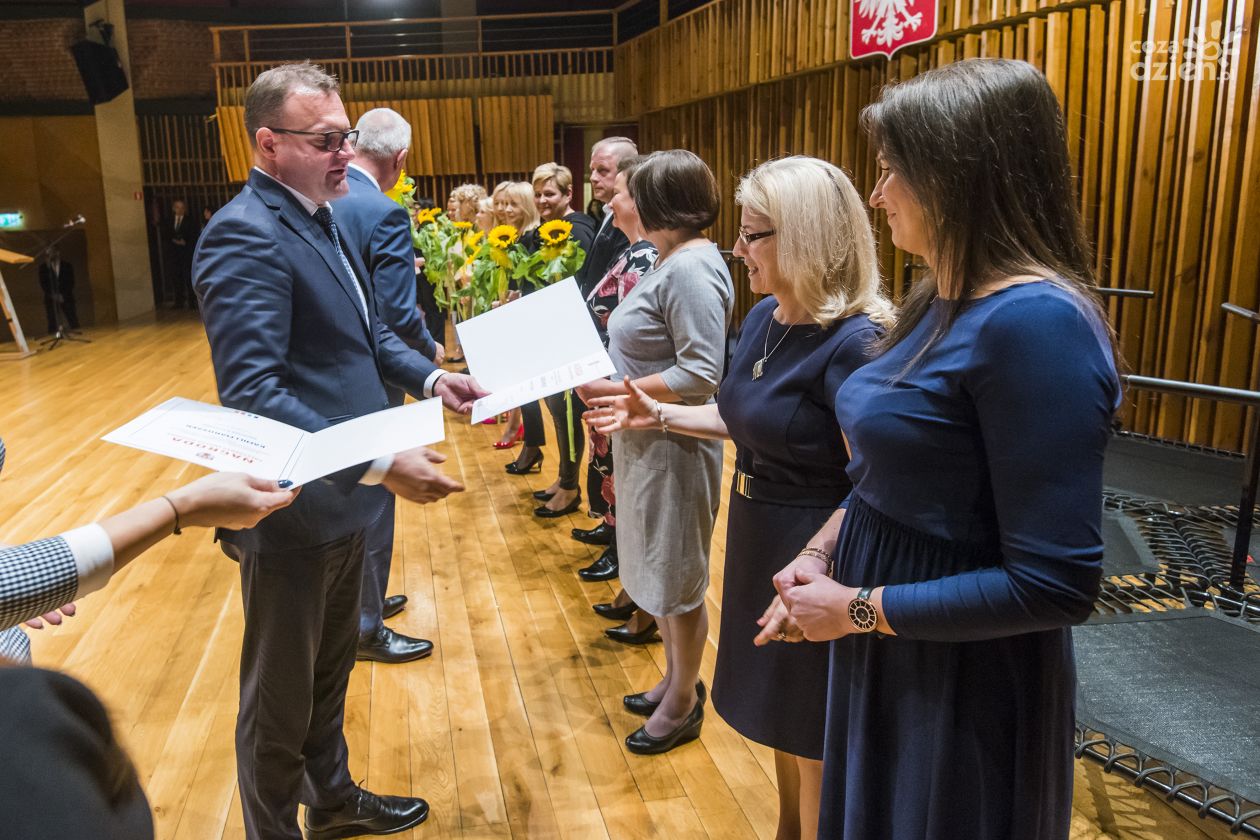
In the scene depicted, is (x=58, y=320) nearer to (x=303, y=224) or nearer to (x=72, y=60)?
(x=72, y=60)

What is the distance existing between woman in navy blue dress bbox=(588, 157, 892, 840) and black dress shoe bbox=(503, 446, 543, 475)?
142 inches

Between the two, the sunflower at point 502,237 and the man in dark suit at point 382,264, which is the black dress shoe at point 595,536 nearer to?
the man in dark suit at point 382,264

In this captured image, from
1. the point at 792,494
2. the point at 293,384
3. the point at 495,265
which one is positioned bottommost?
the point at 792,494

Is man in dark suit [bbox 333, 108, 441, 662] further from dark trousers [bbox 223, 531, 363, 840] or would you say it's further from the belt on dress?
the belt on dress

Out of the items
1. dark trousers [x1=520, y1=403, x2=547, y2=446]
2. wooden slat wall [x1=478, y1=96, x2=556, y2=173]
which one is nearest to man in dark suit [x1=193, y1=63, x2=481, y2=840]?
dark trousers [x1=520, y1=403, x2=547, y2=446]

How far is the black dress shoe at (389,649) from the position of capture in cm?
315

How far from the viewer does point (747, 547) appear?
1.88 meters

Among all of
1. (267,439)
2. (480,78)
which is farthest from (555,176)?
(480,78)

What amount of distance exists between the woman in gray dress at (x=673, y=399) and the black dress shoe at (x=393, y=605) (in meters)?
1.32

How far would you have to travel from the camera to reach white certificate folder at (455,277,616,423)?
1.98 meters

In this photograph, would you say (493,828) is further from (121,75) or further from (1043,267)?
(121,75)

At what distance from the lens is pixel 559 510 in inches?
183

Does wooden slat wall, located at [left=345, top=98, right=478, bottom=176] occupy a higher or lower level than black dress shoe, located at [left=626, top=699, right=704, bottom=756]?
higher

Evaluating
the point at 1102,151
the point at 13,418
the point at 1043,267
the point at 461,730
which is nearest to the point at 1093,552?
the point at 1043,267
